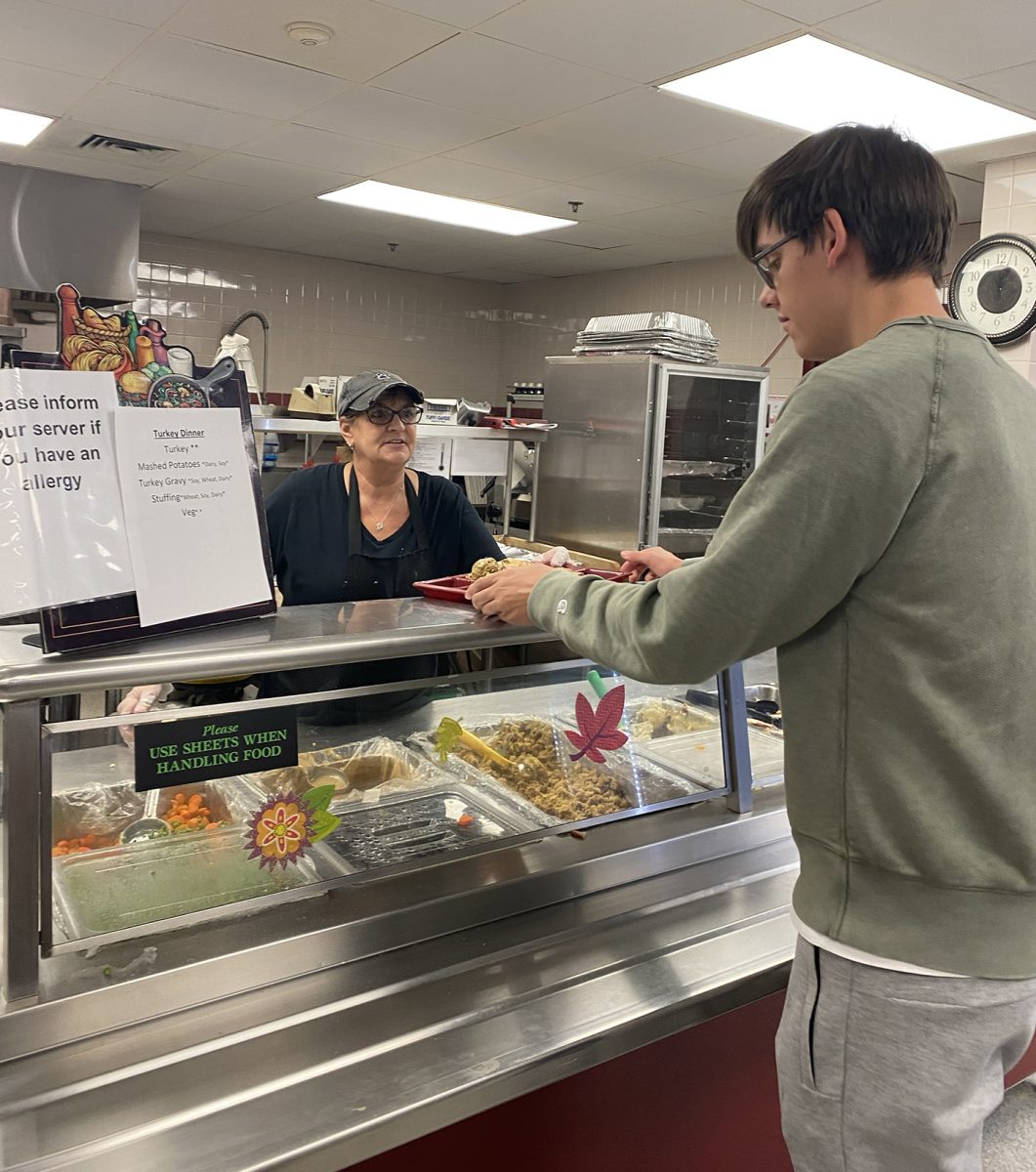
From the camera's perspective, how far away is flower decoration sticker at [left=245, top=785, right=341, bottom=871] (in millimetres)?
1310

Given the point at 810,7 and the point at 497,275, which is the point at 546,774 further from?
the point at 497,275

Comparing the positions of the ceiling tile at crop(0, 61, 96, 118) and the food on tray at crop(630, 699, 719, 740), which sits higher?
the ceiling tile at crop(0, 61, 96, 118)

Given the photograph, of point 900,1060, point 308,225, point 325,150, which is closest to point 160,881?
point 900,1060

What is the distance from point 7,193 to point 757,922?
567 cm

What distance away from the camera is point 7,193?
216 inches

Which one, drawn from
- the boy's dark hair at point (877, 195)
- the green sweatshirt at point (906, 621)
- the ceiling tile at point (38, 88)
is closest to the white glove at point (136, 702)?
the green sweatshirt at point (906, 621)

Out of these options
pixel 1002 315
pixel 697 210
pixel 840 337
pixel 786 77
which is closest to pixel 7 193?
pixel 697 210

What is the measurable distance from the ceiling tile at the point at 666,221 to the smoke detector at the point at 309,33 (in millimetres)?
2602

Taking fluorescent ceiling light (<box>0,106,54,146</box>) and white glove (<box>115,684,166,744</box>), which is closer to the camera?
white glove (<box>115,684,166,744</box>)

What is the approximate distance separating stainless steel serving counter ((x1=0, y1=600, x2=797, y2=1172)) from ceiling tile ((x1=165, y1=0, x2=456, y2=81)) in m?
2.42

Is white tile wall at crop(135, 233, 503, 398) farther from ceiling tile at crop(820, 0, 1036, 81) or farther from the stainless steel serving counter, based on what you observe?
the stainless steel serving counter

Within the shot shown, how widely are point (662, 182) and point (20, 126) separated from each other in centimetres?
304

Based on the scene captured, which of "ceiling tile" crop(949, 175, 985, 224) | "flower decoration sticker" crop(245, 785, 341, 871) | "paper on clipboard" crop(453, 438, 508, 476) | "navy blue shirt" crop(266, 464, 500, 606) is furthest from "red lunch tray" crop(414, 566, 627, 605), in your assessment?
"ceiling tile" crop(949, 175, 985, 224)

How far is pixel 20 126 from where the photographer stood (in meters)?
4.67
